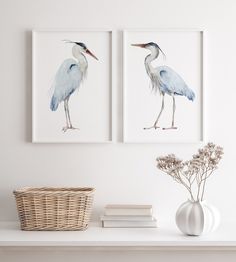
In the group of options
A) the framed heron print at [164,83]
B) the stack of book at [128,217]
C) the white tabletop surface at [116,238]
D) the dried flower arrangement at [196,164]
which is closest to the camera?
the white tabletop surface at [116,238]

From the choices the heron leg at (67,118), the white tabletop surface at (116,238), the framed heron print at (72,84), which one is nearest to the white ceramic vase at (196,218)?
the white tabletop surface at (116,238)

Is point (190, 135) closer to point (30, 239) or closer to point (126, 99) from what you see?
point (126, 99)

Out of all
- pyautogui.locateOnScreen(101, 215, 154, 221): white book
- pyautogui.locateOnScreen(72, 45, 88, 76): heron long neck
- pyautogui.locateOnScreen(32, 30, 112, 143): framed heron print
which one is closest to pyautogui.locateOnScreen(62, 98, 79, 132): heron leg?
pyautogui.locateOnScreen(32, 30, 112, 143): framed heron print

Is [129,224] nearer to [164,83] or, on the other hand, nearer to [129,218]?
[129,218]

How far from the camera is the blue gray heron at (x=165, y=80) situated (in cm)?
278

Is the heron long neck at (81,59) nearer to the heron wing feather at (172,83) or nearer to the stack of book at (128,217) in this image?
the heron wing feather at (172,83)

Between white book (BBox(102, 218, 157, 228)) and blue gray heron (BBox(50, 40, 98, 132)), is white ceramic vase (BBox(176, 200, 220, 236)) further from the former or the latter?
blue gray heron (BBox(50, 40, 98, 132))

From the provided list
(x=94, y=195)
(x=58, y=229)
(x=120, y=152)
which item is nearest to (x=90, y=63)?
(x=120, y=152)

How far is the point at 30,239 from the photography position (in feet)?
7.72

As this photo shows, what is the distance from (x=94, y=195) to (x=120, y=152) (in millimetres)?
248

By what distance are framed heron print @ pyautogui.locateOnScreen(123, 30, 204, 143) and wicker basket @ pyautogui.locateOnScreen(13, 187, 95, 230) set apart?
0.45m

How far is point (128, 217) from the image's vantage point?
2.61 meters

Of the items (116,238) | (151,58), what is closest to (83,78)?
(151,58)

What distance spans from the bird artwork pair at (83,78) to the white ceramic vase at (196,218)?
1.58ft
